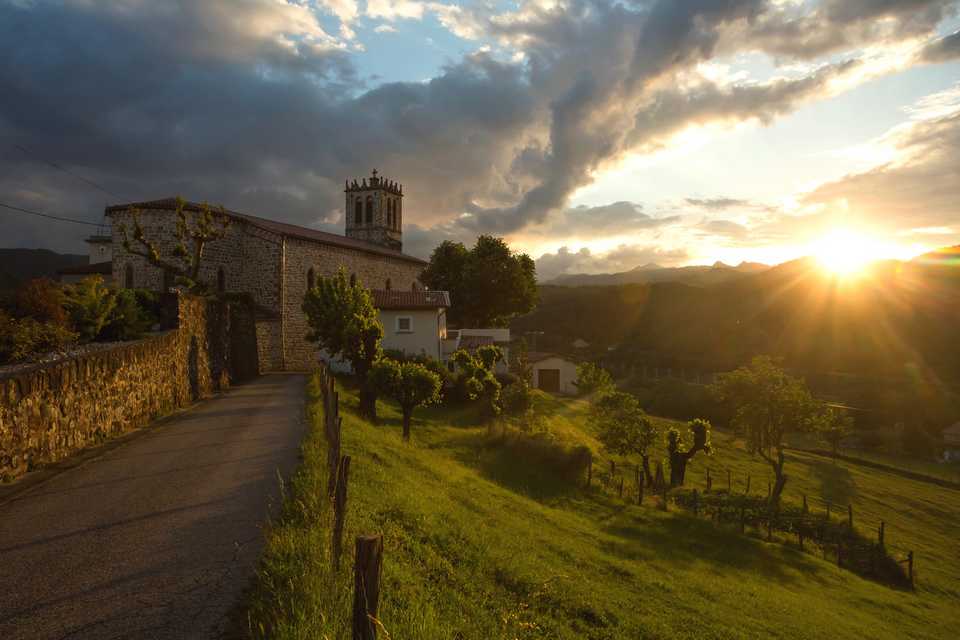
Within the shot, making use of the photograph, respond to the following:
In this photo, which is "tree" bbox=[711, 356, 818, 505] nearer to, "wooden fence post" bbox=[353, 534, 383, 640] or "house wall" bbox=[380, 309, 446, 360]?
"house wall" bbox=[380, 309, 446, 360]

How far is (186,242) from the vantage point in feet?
111

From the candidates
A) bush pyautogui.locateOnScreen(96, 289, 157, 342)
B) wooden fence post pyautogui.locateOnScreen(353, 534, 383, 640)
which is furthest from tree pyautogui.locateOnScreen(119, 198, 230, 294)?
wooden fence post pyautogui.locateOnScreen(353, 534, 383, 640)

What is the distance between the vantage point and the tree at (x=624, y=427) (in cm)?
2714

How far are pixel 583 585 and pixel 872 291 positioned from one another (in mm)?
136510

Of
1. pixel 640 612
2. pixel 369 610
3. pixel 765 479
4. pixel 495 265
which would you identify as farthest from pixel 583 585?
pixel 495 265

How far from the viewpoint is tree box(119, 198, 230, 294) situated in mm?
29703

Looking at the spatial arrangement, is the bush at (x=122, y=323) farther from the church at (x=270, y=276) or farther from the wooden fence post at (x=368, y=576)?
the wooden fence post at (x=368, y=576)

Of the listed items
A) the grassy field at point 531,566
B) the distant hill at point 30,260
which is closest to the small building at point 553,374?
the grassy field at point 531,566

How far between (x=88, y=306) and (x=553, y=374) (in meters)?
43.7

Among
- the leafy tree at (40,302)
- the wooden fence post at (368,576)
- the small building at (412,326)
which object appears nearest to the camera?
the wooden fence post at (368,576)

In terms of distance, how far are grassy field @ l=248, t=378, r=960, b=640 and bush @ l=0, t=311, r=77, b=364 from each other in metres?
7.14

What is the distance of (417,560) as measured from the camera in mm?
7773

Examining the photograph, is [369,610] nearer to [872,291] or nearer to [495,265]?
[495,265]

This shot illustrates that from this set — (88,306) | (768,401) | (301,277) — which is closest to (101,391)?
(88,306)
